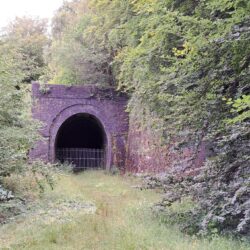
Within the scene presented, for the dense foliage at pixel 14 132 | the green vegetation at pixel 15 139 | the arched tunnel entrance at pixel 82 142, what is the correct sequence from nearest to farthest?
the green vegetation at pixel 15 139 → the dense foliage at pixel 14 132 → the arched tunnel entrance at pixel 82 142

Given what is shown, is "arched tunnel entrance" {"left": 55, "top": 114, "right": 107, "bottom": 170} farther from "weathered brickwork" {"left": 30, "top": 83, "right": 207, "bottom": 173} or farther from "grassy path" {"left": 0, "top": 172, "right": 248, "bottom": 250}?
"grassy path" {"left": 0, "top": 172, "right": 248, "bottom": 250}

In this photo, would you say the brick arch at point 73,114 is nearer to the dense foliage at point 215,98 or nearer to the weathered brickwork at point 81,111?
the weathered brickwork at point 81,111

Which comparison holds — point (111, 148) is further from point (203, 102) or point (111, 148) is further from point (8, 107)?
point (203, 102)

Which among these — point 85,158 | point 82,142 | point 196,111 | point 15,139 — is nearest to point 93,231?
point 196,111

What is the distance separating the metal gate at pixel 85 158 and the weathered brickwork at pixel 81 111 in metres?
1.70

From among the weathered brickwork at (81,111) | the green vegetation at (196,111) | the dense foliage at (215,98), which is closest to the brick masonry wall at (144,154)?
the weathered brickwork at (81,111)

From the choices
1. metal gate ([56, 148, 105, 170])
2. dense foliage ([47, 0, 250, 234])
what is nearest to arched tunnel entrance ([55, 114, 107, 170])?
metal gate ([56, 148, 105, 170])

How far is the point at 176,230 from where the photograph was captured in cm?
577

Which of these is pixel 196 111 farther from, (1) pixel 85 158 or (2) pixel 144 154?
(1) pixel 85 158

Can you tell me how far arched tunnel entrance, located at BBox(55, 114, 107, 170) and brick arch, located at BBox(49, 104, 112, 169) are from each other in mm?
442

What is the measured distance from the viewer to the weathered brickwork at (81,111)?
16.9 m

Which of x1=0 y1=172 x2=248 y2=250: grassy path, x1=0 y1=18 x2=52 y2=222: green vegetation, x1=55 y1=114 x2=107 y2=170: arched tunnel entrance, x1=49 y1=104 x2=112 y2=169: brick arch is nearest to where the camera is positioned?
x1=0 y1=172 x2=248 y2=250: grassy path

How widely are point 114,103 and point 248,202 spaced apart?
12922 mm

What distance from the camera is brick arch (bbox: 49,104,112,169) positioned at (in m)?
17.0
